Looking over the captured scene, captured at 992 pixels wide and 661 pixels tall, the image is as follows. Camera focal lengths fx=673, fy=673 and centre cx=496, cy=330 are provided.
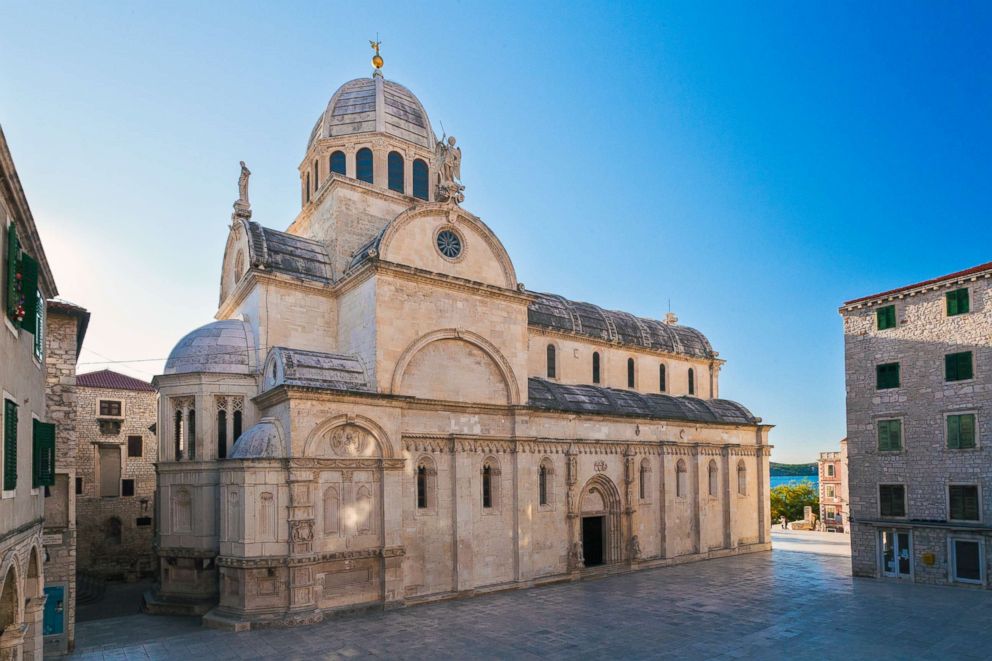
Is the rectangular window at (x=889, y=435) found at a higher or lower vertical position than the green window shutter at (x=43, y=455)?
lower

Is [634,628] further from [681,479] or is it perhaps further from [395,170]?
[395,170]

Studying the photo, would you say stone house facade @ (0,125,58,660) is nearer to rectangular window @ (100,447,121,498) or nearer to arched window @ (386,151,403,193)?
arched window @ (386,151,403,193)

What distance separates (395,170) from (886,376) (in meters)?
22.6

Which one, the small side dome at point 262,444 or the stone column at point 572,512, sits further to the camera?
the stone column at point 572,512

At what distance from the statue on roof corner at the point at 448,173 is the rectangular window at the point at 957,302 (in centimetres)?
1945

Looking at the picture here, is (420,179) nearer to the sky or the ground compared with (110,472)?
nearer to the sky

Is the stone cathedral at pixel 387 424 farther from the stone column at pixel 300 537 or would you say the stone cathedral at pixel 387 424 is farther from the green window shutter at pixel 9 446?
the green window shutter at pixel 9 446

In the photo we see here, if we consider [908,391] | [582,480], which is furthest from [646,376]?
[908,391]

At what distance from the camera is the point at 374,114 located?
98.2 ft

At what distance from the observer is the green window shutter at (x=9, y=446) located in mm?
10250

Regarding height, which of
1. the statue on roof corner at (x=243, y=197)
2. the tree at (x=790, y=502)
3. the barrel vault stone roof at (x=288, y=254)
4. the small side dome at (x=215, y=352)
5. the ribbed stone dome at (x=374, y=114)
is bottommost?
the tree at (x=790, y=502)

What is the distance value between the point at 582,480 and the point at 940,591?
1365 centimetres

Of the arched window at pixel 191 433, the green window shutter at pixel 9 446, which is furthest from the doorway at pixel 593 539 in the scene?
the green window shutter at pixel 9 446

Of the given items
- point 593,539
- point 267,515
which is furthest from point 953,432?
point 267,515
